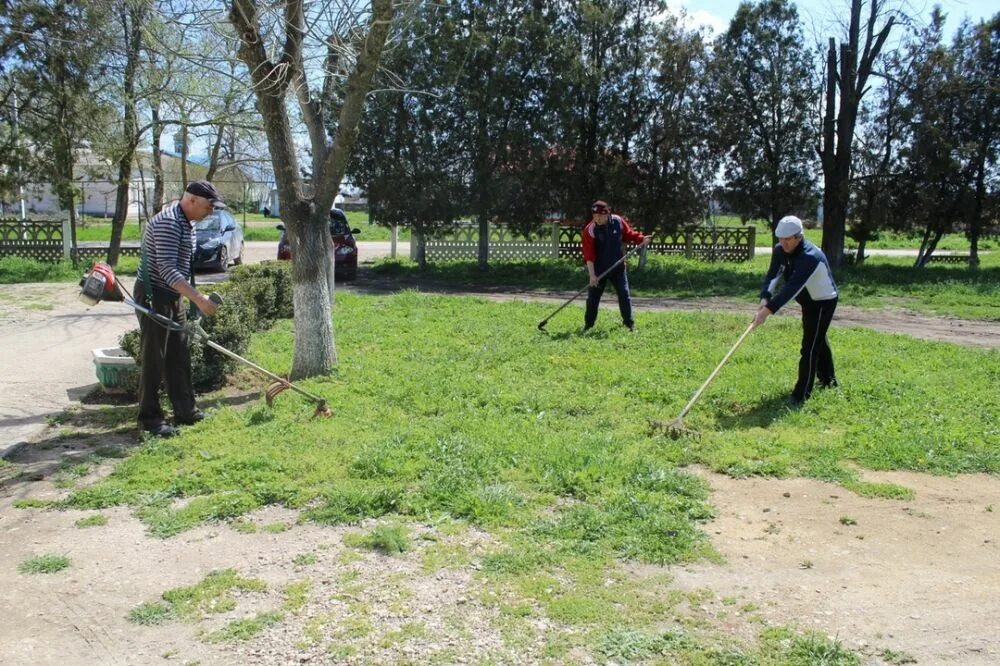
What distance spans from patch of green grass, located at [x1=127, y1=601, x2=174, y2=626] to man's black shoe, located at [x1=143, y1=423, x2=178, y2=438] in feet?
8.64

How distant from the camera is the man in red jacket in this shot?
33.5 feet

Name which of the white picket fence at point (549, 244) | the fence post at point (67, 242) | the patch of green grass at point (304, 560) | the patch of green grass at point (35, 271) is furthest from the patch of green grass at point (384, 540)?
the fence post at point (67, 242)

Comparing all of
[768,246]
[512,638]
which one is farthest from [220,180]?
[512,638]

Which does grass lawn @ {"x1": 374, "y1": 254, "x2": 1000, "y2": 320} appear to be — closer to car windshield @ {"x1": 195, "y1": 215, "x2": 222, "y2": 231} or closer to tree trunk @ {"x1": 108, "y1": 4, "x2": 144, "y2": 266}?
car windshield @ {"x1": 195, "y1": 215, "x2": 222, "y2": 231}

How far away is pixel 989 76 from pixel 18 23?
66.6 ft

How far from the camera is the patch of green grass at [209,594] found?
3688 millimetres

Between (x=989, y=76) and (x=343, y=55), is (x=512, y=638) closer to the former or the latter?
(x=343, y=55)

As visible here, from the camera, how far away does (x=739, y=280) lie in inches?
713

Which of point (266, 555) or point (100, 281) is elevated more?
point (100, 281)

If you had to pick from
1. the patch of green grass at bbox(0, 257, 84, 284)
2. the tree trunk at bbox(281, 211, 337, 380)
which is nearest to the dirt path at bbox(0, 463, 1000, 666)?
the tree trunk at bbox(281, 211, 337, 380)

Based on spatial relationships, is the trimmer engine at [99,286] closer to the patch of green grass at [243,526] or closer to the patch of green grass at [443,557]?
the patch of green grass at [243,526]

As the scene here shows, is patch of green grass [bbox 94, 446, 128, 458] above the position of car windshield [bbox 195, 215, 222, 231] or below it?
below

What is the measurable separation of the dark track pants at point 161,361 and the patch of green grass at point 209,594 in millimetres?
2614

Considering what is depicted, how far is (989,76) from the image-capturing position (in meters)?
18.5
